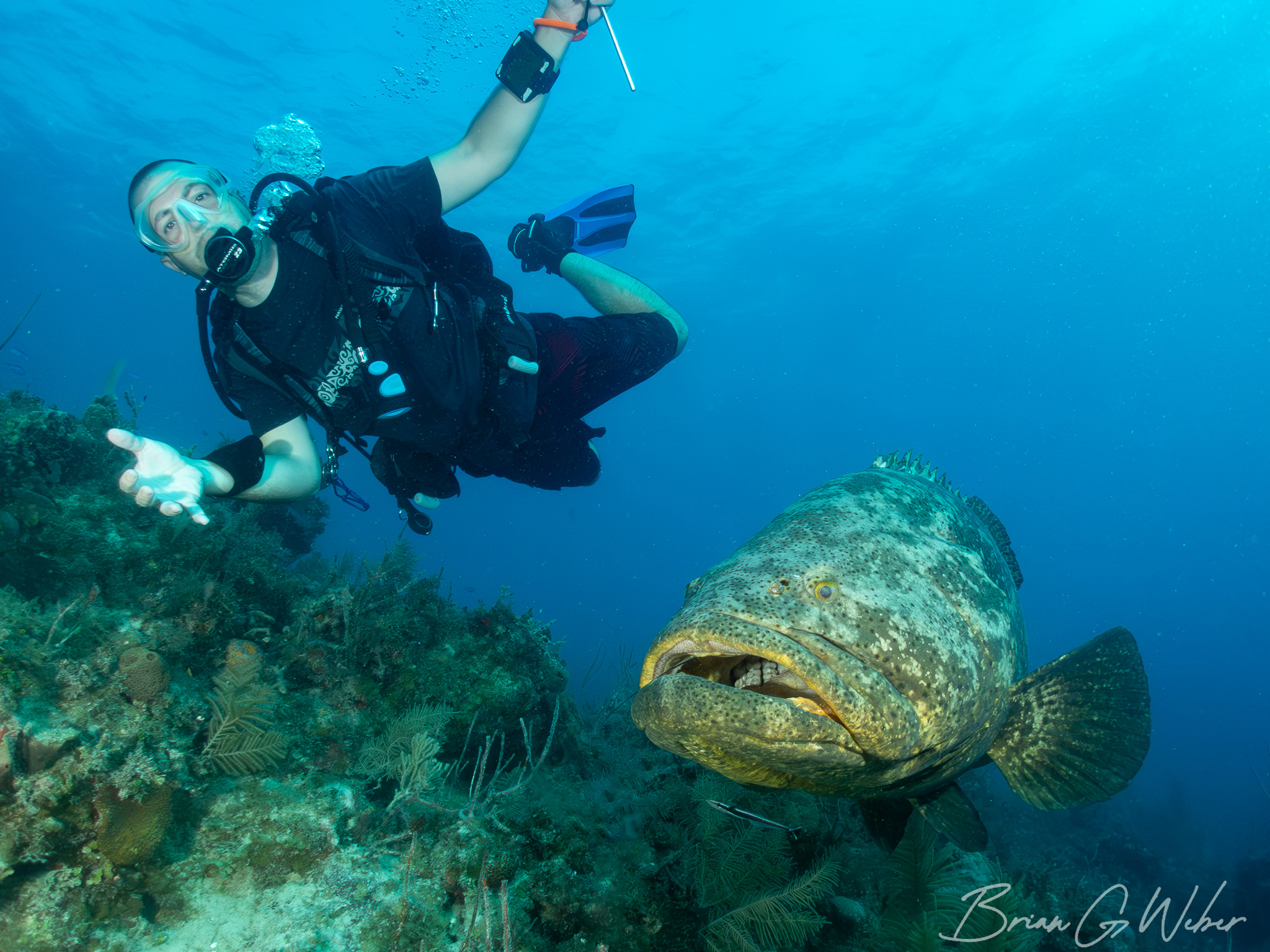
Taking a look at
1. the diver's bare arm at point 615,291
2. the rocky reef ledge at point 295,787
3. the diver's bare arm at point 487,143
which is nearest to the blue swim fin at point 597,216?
the diver's bare arm at point 615,291

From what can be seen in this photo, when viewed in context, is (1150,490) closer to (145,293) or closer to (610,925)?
(610,925)

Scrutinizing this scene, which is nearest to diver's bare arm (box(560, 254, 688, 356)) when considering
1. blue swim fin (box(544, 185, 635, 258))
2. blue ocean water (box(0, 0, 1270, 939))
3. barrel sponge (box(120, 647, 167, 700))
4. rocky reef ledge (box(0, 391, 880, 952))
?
blue swim fin (box(544, 185, 635, 258))

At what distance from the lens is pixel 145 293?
5569 cm

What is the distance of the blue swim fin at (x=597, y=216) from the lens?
591cm

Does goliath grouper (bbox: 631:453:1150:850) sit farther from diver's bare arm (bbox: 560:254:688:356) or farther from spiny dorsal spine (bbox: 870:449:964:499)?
diver's bare arm (bbox: 560:254:688:356)

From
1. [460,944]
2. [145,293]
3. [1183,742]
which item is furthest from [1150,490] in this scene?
[145,293]

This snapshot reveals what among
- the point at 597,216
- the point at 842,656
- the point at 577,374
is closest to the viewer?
the point at 842,656

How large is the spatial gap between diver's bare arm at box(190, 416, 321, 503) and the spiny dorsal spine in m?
3.98

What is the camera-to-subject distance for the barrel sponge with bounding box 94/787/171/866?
237 cm

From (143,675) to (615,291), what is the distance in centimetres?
475

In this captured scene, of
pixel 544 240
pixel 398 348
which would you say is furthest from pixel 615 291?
pixel 398 348

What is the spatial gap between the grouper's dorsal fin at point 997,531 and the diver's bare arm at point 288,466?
15.7ft

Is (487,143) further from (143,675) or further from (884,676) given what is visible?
(884,676)

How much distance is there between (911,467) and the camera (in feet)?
13.2
